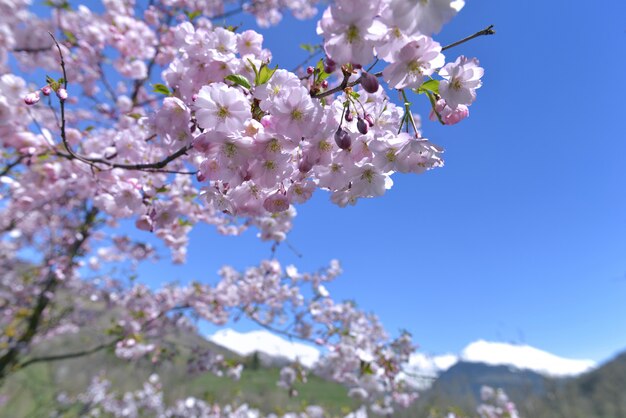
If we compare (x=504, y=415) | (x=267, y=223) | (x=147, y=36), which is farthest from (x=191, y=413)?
(x=147, y=36)

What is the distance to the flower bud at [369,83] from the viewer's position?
958 millimetres

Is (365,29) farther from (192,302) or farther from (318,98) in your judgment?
(192,302)

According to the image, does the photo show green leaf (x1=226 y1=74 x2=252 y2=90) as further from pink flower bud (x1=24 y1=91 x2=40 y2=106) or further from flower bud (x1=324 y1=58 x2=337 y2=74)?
pink flower bud (x1=24 y1=91 x2=40 y2=106)

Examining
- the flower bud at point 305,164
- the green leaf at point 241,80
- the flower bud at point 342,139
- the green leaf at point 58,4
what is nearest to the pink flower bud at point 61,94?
the green leaf at point 241,80

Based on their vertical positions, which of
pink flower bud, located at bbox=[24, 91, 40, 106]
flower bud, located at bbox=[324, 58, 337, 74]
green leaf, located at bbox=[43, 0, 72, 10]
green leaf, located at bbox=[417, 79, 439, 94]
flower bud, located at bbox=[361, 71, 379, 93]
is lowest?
flower bud, located at bbox=[361, 71, 379, 93]

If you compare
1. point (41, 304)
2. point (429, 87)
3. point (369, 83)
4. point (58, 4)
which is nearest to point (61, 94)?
point (369, 83)

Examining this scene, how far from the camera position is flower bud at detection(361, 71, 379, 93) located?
0.96 meters

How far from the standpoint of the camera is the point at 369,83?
0.96 meters

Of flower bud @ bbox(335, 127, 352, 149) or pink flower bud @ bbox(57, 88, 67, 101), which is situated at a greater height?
pink flower bud @ bbox(57, 88, 67, 101)

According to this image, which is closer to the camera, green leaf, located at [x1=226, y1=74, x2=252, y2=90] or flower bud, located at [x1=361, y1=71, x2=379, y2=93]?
flower bud, located at [x1=361, y1=71, x2=379, y2=93]

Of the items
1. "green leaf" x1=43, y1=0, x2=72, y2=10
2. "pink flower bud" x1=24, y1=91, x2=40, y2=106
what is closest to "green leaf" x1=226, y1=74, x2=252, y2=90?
"pink flower bud" x1=24, y1=91, x2=40, y2=106

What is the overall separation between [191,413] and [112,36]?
11336mm

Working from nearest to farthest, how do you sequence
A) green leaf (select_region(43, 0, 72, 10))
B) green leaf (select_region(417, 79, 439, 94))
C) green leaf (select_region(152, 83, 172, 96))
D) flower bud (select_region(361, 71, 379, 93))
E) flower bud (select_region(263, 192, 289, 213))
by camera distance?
flower bud (select_region(361, 71, 379, 93)) → green leaf (select_region(417, 79, 439, 94)) → flower bud (select_region(263, 192, 289, 213)) → green leaf (select_region(152, 83, 172, 96)) → green leaf (select_region(43, 0, 72, 10))

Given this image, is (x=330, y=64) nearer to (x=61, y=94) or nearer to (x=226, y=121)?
(x=226, y=121)
